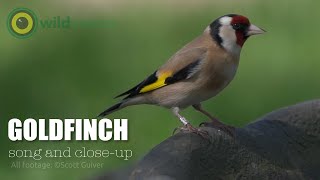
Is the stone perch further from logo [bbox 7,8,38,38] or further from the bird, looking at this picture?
logo [bbox 7,8,38,38]

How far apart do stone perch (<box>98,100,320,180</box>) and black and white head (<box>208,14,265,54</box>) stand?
494mm

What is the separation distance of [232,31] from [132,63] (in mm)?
3144

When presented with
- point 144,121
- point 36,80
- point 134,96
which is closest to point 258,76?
point 144,121

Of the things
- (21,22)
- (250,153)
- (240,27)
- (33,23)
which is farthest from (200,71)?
(33,23)

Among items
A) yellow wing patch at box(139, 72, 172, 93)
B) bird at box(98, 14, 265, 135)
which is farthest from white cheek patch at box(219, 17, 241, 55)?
yellow wing patch at box(139, 72, 172, 93)

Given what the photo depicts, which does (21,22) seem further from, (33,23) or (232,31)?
(232,31)

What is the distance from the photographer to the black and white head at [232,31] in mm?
4305

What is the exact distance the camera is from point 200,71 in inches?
166

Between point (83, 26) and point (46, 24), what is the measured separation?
1.02ft

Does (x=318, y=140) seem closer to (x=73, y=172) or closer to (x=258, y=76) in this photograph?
(x=73, y=172)

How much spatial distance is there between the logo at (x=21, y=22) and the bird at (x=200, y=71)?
2796 millimetres

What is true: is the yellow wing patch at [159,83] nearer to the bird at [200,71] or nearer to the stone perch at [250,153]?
the bird at [200,71]

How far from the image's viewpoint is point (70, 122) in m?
6.02

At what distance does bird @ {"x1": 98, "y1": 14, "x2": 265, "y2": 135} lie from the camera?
421 cm
